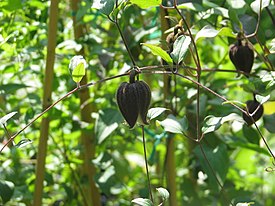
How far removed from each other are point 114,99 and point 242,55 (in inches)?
13.5

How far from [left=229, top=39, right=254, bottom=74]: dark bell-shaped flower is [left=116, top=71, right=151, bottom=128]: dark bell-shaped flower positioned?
0.63 feet

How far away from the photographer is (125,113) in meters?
0.68

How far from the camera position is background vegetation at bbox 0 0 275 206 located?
90cm

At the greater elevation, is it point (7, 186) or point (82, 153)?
point (7, 186)

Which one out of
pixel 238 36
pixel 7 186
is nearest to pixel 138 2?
pixel 238 36

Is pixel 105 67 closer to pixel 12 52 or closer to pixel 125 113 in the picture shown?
pixel 12 52

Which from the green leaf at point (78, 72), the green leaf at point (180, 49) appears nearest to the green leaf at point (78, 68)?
the green leaf at point (78, 72)

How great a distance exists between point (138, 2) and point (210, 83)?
1.37 feet

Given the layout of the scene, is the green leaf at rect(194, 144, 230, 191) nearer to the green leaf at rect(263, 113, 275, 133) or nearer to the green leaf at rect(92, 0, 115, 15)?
the green leaf at rect(263, 113, 275, 133)

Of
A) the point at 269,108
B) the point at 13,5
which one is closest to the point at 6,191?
the point at 13,5

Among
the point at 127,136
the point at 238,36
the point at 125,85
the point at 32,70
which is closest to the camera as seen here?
the point at 125,85

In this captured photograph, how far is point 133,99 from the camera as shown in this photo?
2.20 ft

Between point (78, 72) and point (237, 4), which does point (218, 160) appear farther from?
point (78, 72)

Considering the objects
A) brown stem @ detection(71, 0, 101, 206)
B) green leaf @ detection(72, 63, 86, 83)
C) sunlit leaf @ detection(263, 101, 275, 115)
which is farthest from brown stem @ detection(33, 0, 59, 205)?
sunlit leaf @ detection(263, 101, 275, 115)
